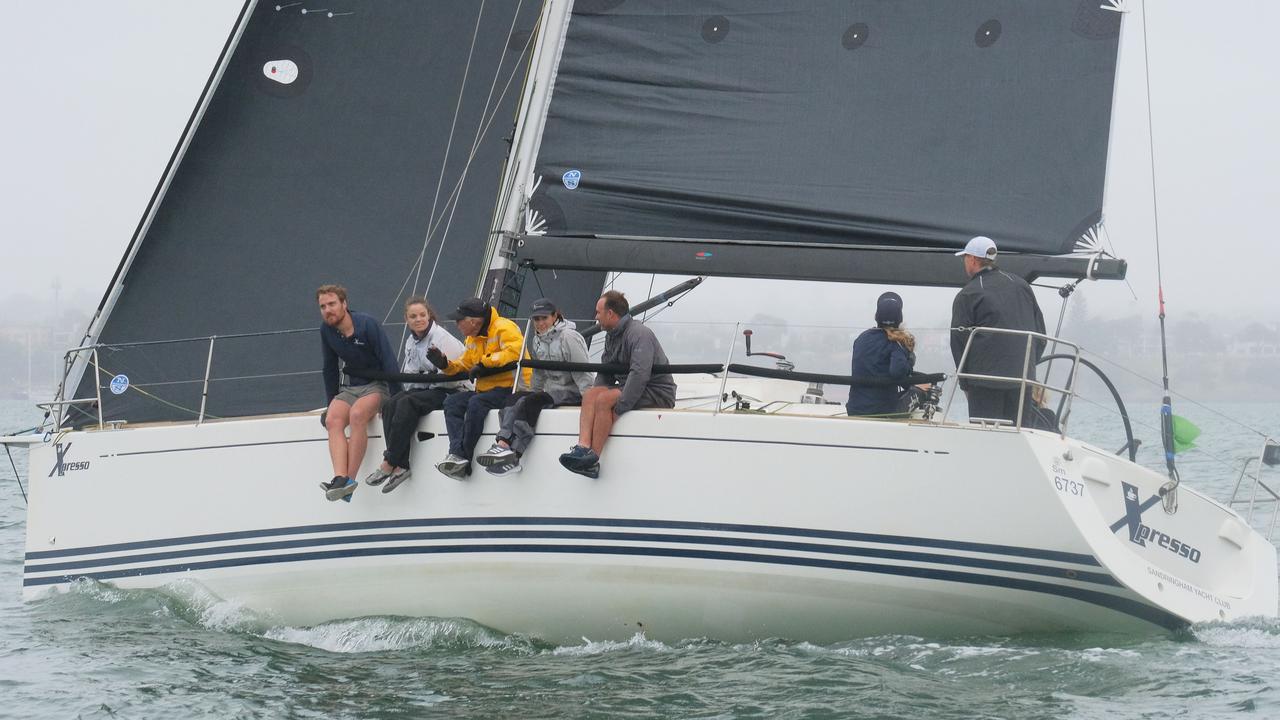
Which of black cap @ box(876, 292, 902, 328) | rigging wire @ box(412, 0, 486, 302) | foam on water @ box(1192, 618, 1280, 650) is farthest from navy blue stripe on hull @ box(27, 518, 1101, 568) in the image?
rigging wire @ box(412, 0, 486, 302)

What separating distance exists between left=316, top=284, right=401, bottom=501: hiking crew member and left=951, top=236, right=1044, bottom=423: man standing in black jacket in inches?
119

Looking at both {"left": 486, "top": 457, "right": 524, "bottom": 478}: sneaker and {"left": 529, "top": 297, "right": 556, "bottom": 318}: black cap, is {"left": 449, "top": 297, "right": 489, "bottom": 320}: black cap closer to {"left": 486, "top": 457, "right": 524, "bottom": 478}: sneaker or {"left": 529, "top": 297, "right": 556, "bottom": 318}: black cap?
{"left": 529, "top": 297, "right": 556, "bottom": 318}: black cap

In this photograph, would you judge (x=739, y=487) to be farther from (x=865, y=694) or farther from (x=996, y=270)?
(x=996, y=270)

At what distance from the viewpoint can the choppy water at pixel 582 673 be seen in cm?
566

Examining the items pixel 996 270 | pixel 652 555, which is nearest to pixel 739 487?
pixel 652 555

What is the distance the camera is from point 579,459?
21.2ft

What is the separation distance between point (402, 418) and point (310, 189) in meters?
3.06

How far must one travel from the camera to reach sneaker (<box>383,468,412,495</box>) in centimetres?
689

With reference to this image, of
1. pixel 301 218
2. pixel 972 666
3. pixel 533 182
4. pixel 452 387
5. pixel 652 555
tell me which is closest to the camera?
pixel 972 666

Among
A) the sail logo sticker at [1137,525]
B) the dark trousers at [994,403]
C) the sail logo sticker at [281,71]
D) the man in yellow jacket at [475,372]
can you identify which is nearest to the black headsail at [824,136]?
the man in yellow jacket at [475,372]

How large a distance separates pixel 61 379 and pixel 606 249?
11.4ft

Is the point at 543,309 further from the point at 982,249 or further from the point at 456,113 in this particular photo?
the point at 456,113


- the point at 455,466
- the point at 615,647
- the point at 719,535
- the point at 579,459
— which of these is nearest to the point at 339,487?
the point at 455,466

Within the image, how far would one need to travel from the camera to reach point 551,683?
20.0 feet
